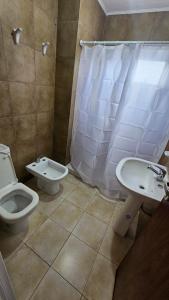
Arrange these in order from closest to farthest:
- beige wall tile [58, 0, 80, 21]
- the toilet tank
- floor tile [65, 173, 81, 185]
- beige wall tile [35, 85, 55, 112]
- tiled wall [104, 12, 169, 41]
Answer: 1. the toilet tank
2. beige wall tile [58, 0, 80, 21]
3. tiled wall [104, 12, 169, 41]
4. beige wall tile [35, 85, 55, 112]
5. floor tile [65, 173, 81, 185]

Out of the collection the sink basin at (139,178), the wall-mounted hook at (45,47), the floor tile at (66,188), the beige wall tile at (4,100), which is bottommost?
the floor tile at (66,188)

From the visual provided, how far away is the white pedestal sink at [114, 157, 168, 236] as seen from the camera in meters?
1.13

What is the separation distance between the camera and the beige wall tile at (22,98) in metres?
1.43

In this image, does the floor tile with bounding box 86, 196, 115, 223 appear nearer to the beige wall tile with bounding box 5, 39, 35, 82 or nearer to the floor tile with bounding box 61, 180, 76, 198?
the floor tile with bounding box 61, 180, 76, 198

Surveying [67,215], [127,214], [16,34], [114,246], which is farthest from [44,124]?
[114,246]

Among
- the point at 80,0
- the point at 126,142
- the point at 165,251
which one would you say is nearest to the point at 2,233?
the point at 165,251

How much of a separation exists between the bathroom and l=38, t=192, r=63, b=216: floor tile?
0.01 m

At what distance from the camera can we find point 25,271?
1.15m

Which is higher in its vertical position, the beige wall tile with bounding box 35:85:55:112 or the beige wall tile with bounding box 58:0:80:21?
the beige wall tile with bounding box 58:0:80:21

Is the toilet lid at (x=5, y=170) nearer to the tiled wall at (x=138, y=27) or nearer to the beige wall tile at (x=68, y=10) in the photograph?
the beige wall tile at (x=68, y=10)

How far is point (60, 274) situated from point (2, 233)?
0.68 m

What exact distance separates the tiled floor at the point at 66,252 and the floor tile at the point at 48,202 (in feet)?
0.04

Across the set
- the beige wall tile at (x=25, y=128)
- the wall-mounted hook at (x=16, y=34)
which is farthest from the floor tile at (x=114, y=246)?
the wall-mounted hook at (x=16, y=34)

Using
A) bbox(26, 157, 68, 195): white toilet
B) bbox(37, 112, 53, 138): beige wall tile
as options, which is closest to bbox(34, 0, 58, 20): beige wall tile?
bbox(37, 112, 53, 138): beige wall tile
